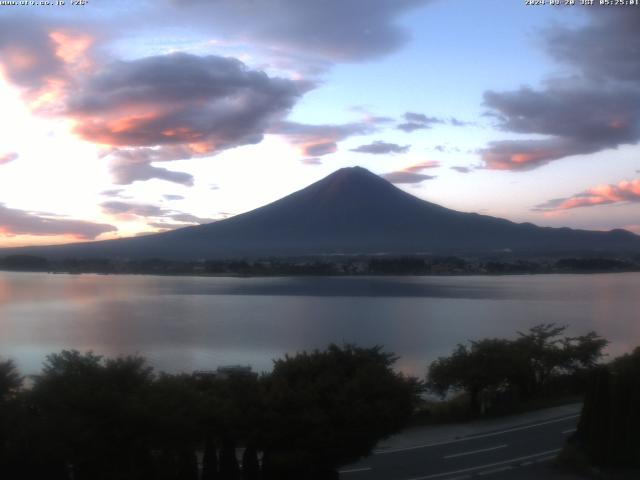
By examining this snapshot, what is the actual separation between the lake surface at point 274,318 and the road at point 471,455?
683cm

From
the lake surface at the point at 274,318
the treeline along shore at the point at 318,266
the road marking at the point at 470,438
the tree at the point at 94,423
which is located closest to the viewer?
the tree at the point at 94,423

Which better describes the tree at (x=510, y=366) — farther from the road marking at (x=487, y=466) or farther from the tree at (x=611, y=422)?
the tree at (x=611, y=422)

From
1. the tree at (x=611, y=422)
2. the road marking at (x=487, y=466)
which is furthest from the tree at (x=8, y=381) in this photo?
the tree at (x=611, y=422)

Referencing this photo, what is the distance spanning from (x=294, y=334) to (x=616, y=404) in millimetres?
16715

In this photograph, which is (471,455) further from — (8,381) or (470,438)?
(8,381)

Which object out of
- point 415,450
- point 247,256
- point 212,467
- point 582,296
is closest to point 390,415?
point 212,467

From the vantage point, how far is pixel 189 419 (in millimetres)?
6945

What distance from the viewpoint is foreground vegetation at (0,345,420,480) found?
6.65 metres

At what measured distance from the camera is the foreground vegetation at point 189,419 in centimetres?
665

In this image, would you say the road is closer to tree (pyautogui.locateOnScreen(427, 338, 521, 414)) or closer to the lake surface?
tree (pyautogui.locateOnScreen(427, 338, 521, 414))

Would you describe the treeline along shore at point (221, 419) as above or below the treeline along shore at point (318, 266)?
below

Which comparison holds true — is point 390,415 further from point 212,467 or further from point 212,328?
point 212,328

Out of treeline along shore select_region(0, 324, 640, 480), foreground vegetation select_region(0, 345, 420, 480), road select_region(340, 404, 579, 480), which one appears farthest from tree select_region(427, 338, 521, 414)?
foreground vegetation select_region(0, 345, 420, 480)

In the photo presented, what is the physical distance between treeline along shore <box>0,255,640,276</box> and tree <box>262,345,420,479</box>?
5387cm
